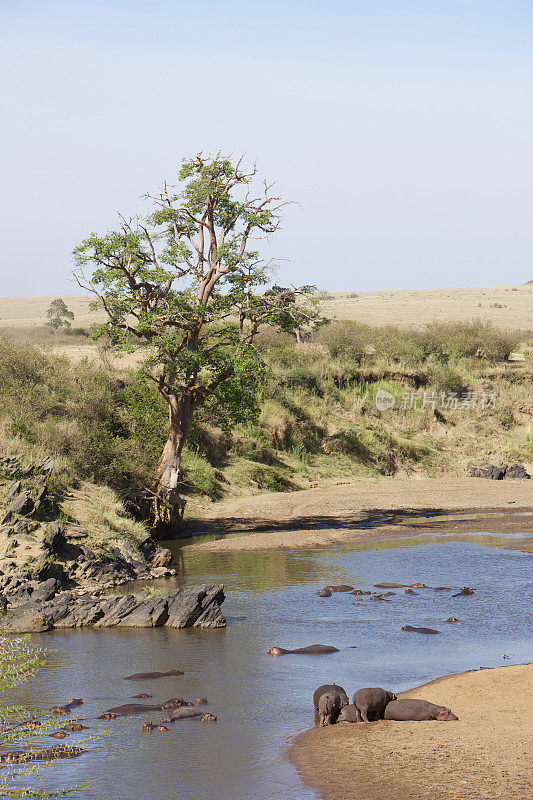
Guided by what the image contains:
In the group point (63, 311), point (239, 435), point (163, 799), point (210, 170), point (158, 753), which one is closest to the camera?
point (163, 799)

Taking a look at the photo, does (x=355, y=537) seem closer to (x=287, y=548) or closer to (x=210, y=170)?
(x=287, y=548)

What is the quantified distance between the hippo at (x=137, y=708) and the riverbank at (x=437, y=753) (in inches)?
76.5

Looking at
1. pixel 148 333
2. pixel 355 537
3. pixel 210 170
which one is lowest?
pixel 355 537

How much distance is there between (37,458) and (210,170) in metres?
9.87

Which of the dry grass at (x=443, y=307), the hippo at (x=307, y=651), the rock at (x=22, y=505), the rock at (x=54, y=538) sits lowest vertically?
the hippo at (x=307, y=651)

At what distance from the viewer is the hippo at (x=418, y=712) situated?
10586 mm

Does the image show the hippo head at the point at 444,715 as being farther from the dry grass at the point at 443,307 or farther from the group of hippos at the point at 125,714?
the dry grass at the point at 443,307

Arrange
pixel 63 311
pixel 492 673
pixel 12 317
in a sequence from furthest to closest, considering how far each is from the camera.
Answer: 1. pixel 12 317
2. pixel 63 311
3. pixel 492 673

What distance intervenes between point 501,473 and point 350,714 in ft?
93.6

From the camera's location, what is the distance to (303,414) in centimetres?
3906

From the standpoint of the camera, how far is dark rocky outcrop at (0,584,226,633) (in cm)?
1583

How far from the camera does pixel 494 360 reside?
49188mm

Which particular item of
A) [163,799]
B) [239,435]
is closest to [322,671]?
[163,799]

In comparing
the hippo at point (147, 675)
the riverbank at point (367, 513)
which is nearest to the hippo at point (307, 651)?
the hippo at point (147, 675)
